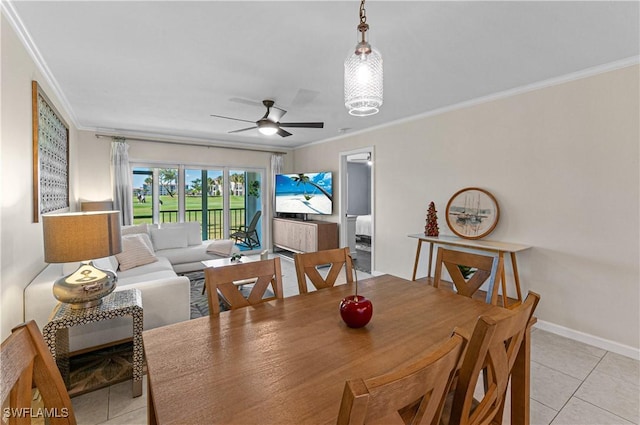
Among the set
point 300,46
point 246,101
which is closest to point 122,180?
point 246,101

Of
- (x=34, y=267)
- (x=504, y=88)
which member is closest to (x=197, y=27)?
(x=34, y=267)

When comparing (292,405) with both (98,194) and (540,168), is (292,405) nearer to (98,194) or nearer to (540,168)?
(540,168)

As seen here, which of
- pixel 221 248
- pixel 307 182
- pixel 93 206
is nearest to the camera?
pixel 93 206

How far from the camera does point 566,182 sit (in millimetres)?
2822

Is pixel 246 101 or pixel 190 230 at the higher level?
pixel 246 101

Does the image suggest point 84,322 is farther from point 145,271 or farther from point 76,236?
point 145,271

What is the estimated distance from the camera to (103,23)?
1962 millimetres

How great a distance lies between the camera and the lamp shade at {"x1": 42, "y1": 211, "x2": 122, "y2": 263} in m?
1.87

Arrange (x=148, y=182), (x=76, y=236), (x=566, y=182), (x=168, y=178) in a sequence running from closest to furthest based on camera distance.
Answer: (x=76, y=236) < (x=566, y=182) < (x=148, y=182) < (x=168, y=178)

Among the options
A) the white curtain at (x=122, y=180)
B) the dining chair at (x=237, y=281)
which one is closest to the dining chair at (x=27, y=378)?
the dining chair at (x=237, y=281)

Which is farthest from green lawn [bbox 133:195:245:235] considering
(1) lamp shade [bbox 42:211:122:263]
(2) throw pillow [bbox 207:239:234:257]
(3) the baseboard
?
(3) the baseboard

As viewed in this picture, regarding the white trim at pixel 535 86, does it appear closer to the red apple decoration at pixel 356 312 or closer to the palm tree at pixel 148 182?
the red apple decoration at pixel 356 312

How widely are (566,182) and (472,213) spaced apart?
919mm

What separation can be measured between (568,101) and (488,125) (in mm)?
732
